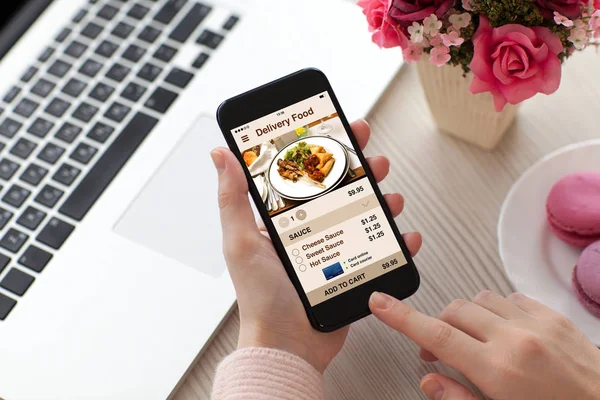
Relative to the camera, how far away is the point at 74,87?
75 centimetres

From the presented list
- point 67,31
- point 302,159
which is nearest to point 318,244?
point 302,159

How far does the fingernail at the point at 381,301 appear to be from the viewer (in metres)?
0.54

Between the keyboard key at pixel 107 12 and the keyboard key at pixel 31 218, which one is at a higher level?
the keyboard key at pixel 107 12

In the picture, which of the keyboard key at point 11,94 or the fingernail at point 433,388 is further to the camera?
the keyboard key at point 11,94

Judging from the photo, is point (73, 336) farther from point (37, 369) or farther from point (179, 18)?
point (179, 18)

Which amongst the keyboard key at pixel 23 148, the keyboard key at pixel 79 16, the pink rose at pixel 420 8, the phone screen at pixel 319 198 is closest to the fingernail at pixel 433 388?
the phone screen at pixel 319 198

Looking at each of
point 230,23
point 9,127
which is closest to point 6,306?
point 9,127

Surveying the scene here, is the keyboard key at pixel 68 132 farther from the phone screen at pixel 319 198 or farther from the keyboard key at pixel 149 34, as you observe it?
the phone screen at pixel 319 198

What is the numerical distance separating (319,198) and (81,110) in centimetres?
35

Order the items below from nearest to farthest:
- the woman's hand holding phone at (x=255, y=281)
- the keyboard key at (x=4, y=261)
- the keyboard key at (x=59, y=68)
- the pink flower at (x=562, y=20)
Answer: the pink flower at (x=562, y=20), the woman's hand holding phone at (x=255, y=281), the keyboard key at (x=4, y=261), the keyboard key at (x=59, y=68)

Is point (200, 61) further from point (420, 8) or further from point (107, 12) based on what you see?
point (420, 8)

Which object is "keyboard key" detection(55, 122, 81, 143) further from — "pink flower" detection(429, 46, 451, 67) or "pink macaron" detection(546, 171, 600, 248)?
"pink macaron" detection(546, 171, 600, 248)

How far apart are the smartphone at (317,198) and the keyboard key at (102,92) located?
0.79ft

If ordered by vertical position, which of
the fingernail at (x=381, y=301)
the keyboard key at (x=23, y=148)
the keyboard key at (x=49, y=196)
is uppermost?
the keyboard key at (x=23, y=148)
